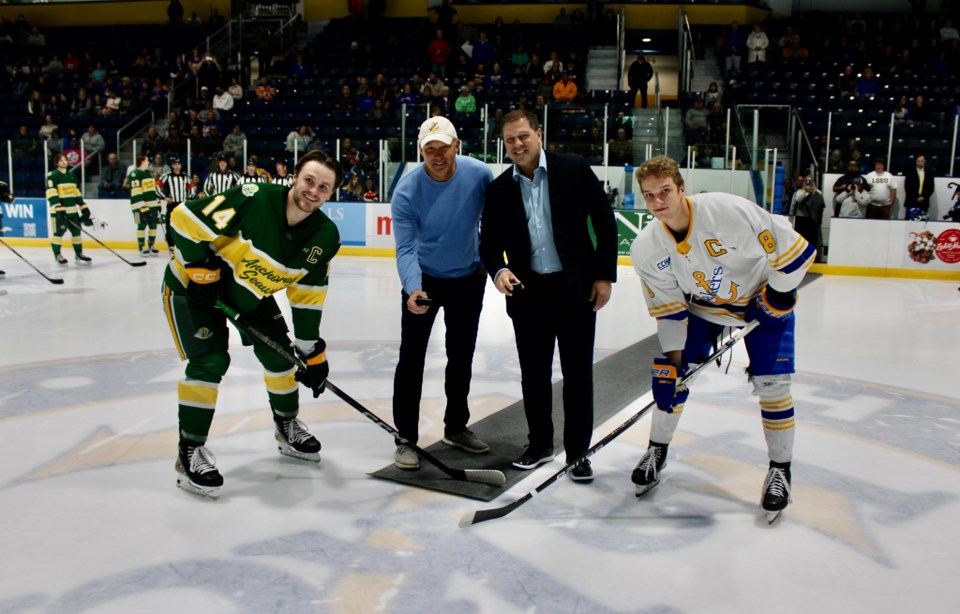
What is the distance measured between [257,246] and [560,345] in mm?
1155

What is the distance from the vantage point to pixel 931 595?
2371 mm

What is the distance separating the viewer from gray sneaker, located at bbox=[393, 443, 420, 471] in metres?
3.34

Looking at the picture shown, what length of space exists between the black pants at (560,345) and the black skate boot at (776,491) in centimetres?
65

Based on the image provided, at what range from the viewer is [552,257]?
3.21 meters

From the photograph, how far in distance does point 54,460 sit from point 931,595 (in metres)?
3.03

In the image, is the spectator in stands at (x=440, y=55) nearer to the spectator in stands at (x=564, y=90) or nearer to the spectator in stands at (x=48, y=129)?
the spectator in stands at (x=564, y=90)

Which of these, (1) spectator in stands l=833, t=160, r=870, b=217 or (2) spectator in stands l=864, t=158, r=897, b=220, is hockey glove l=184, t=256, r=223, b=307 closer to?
(1) spectator in stands l=833, t=160, r=870, b=217

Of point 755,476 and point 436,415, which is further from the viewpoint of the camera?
point 436,415

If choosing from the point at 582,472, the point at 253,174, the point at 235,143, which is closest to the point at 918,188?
the point at 253,174

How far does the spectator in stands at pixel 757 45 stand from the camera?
15.8 metres

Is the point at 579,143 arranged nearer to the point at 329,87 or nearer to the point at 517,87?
the point at 517,87

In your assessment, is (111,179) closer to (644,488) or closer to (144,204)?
(144,204)

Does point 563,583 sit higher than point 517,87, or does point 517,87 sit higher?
point 517,87

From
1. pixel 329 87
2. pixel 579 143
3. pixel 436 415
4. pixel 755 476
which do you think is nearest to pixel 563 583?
pixel 755 476
